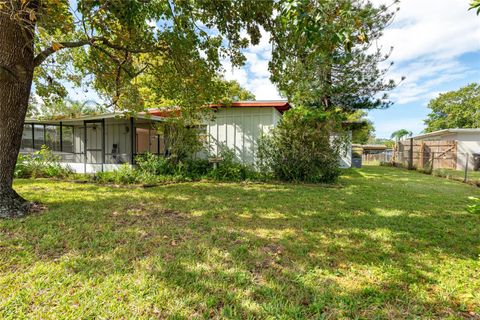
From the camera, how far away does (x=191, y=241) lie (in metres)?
3.18

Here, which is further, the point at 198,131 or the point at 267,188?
the point at 198,131

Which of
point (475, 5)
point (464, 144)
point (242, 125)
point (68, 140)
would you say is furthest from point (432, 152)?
point (68, 140)

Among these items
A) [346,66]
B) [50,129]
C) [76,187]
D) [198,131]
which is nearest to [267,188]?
[198,131]

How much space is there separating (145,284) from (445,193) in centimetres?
829

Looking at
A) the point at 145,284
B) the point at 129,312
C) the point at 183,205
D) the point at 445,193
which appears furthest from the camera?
the point at 445,193

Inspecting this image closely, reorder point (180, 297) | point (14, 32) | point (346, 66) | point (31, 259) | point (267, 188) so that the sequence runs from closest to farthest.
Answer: point (180, 297), point (31, 259), point (14, 32), point (267, 188), point (346, 66)

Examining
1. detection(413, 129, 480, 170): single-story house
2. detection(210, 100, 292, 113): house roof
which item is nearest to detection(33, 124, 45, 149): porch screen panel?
detection(210, 100, 292, 113): house roof

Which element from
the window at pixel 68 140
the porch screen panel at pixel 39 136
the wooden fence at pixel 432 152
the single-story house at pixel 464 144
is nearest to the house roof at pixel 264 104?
the wooden fence at pixel 432 152

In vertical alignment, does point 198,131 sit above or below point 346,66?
below

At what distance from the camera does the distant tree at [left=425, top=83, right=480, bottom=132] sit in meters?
31.4

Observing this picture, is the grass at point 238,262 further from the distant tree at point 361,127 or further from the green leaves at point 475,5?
the distant tree at point 361,127

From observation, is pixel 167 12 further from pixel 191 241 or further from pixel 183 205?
pixel 191 241

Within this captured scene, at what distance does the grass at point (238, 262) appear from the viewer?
1927 mm

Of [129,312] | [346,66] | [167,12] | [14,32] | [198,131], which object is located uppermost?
[346,66]
